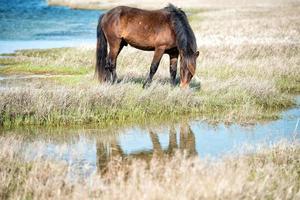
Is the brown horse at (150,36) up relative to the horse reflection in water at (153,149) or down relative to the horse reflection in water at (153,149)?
up

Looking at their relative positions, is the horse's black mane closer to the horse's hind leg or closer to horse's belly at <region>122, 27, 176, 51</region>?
horse's belly at <region>122, 27, 176, 51</region>

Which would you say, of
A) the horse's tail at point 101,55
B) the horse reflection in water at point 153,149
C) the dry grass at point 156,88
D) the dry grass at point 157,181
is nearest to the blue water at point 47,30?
the dry grass at point 156,88

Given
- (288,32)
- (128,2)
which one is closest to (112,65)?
(288,32)

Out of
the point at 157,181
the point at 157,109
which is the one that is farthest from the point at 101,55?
the point at 157,181

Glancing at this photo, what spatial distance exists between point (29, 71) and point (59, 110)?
292 inches

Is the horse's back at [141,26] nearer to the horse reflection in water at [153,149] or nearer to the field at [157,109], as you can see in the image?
the field at [157,109]

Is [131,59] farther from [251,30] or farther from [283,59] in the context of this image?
[251,30]

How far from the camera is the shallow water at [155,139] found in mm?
8531

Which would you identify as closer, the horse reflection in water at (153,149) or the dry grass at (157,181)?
the dry grass at (157,181)

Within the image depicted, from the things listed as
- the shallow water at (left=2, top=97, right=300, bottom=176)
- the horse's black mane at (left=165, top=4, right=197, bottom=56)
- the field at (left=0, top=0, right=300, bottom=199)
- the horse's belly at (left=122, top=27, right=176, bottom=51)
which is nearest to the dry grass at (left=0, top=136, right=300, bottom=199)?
the field at (left=0, top=0, right=300, bottom=199)

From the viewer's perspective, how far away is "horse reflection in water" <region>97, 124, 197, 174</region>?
8.15m

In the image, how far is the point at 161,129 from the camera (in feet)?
34.3

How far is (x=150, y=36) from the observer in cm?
1309

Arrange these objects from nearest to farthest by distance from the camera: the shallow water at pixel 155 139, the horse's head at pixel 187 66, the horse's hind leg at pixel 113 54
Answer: the shallow water at pixel 155 139
the horse's head at pixel 187 66
the horse's hind leg at pixel 113 54
